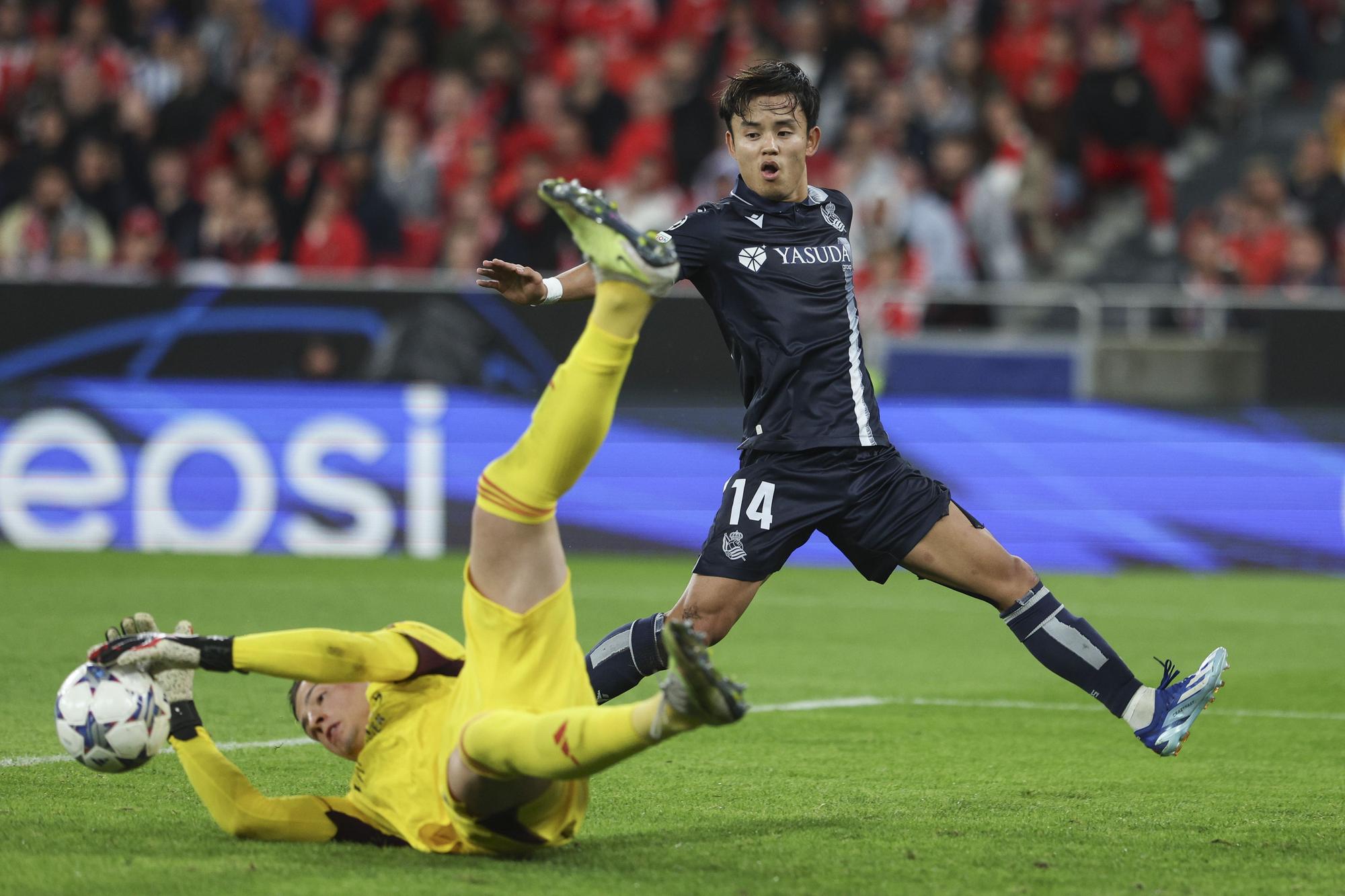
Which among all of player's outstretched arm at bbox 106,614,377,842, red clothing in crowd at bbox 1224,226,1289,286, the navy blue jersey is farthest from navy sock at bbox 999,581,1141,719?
red clothing in crowd at bbox 1224,226,1289,286

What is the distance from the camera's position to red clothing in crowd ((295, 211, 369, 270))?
14.0 meters

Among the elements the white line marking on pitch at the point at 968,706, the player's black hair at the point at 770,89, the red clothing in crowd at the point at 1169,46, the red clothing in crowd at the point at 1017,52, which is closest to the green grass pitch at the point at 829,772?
the white line marking on pitch at the point at 968,706

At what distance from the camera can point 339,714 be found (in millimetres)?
4801

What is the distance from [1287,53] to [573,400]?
13546 mm

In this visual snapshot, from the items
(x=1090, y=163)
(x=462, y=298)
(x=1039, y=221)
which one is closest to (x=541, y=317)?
(x=462, y=298)

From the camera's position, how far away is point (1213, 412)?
1198cm

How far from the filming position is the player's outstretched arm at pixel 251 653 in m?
4.41

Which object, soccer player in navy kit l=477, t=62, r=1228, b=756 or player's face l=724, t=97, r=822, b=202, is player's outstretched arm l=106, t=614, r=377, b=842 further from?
player's face l=724, t=97, r=822, b=202

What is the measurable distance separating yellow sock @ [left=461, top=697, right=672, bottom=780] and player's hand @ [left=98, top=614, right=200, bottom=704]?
2.46 ft

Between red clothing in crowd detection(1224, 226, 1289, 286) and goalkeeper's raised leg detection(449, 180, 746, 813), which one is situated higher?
red clothing in crowd detection(1224, 226, 1289, 286)

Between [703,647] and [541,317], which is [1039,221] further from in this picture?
[703,647]

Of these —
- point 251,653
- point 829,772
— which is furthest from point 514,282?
point 829,772

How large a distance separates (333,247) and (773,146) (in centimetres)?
902

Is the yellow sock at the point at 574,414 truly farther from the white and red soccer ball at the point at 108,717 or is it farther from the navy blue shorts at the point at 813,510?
the navy blue shorts at the point at 813,510
